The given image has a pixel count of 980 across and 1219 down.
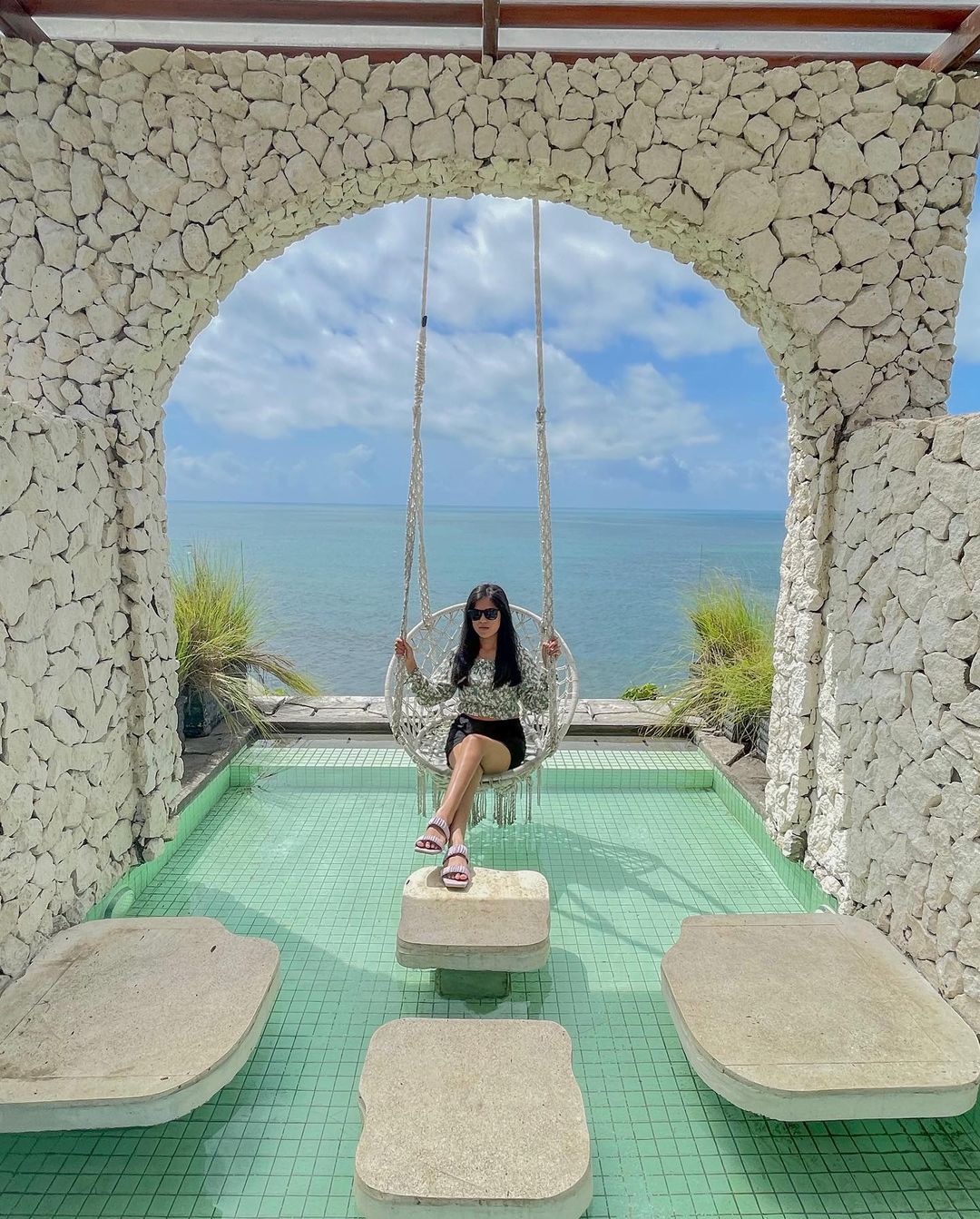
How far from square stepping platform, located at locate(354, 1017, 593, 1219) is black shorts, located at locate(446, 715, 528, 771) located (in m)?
1.18

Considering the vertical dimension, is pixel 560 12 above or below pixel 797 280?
above

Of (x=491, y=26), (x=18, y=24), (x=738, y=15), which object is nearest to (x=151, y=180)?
(x=18, y=24)

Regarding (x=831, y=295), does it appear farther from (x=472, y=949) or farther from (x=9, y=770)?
(x=9, y=770)

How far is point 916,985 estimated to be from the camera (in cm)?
194

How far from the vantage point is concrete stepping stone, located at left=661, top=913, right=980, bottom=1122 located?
63.8 inches

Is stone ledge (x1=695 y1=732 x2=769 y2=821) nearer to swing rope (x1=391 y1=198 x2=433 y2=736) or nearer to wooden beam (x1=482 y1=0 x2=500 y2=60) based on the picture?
swing rope (x1=391 y1=198 x2=433 y2=736)

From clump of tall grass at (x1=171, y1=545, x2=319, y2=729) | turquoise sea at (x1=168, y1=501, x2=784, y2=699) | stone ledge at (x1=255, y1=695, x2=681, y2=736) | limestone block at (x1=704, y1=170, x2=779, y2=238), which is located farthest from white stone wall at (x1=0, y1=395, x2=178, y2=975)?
limestone block at (x1=704, y1=170, x2=779, y2=238)

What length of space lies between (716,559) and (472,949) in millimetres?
21316

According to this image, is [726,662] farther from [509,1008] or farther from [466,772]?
A: [509,1008]

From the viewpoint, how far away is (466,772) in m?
2.80

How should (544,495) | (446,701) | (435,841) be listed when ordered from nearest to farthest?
(435,841)
(544,495)
(446,701)

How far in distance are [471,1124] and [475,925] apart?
0.64m

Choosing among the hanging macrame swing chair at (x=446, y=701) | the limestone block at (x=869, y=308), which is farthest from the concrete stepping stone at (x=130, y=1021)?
the limestone block at (x=869, y=308)

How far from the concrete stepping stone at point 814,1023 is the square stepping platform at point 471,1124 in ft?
1.10
